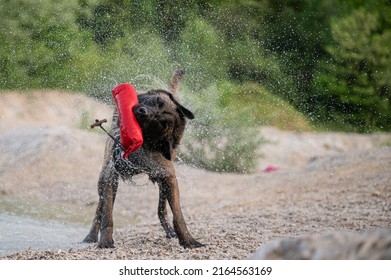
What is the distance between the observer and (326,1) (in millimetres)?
17250

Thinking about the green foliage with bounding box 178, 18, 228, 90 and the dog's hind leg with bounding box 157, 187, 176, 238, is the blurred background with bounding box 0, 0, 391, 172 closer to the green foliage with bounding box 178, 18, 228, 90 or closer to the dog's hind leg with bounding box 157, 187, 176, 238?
the green foliage with bounding box 178, 18, 228, 90

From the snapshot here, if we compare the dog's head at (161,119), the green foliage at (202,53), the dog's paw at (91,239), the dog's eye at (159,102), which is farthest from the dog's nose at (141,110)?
the green foliage at (202,53)

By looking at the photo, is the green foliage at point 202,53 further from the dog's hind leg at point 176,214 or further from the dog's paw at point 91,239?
the dog's hind leg at point 176,214

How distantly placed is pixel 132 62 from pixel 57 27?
2.61 meters

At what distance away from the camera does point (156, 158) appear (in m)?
6.40

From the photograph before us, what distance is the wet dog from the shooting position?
20.2ft

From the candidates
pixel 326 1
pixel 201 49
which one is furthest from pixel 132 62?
pixel 326 1

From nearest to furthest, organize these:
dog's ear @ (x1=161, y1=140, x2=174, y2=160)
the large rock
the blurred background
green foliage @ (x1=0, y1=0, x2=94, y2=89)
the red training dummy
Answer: the large rock
the red training dummy
dog's ear @ (x1=161, y1=140, x2=174, y2=160)
the blurred background
green foliage @ (x1=0, y1=0, x2=94, y2=89)

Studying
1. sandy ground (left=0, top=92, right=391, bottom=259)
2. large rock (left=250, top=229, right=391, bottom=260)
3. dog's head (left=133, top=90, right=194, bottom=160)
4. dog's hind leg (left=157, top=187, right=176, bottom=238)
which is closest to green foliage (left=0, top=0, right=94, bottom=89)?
sandy ground (left=0, top=92, right=391, bottom=259)

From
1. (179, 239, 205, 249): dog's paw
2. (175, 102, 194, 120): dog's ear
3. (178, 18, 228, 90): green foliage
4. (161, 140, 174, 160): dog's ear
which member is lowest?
(179, 239, 205, 249): dog's paw

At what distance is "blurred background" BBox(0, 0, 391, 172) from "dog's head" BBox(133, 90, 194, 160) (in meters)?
6.88

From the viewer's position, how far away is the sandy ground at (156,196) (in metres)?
7.00

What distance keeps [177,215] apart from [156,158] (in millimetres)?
464
